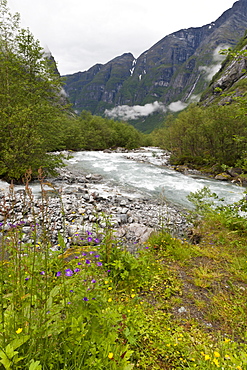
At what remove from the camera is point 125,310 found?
9.93 ft

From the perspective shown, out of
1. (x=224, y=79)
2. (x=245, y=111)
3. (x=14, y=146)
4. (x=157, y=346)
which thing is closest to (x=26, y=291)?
(x=157, y=346)

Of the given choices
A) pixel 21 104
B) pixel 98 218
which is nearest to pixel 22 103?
pixel 21 104

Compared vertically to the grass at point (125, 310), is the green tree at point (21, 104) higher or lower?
higher

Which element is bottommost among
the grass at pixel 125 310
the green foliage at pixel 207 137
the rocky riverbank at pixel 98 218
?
the rocky riverbank at pixel 98 218

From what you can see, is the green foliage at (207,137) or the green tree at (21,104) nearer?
the green tree at (21,104)

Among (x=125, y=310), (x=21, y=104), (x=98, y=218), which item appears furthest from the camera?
(x=21, y=104)

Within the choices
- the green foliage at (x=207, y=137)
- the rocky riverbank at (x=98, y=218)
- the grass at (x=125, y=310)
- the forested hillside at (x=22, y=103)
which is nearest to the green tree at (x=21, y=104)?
the forested hillside at (x=22, y=103)

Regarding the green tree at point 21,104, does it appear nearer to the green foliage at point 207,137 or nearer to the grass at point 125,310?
the grass at point 125,310

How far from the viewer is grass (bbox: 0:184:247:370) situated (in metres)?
1.84

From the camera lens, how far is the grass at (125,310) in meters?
1.84

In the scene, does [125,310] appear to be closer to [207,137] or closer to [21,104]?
[21,104]

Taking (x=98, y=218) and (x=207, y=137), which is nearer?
(x=98, y=218)

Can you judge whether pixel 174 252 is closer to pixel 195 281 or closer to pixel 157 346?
pixel 195 281

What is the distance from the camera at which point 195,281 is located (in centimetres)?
402
